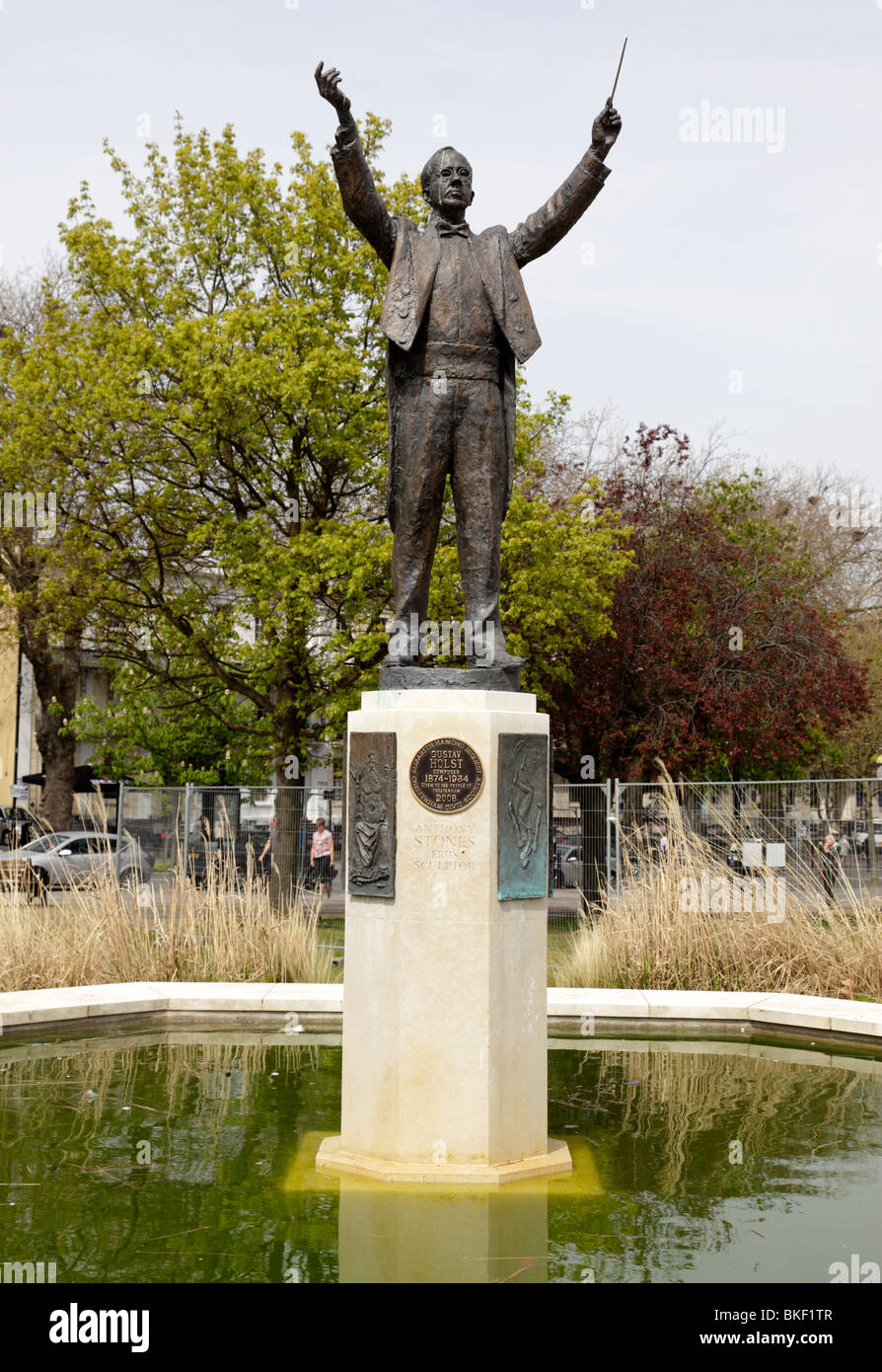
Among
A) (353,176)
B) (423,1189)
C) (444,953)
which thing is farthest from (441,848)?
(353,176)

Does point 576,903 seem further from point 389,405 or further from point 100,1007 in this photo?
point 389,405

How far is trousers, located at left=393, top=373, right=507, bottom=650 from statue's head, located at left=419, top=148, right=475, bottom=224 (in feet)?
2.97

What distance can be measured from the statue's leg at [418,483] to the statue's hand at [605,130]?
1.33 meters

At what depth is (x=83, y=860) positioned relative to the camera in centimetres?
2445

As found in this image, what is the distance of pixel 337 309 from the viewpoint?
20.4 metres

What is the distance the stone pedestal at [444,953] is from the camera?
579 cm

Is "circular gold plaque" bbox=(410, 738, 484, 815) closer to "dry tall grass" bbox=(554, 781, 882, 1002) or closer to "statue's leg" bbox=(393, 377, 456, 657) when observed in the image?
"statue's leg" bbox=(393, 377, 456, 657)
